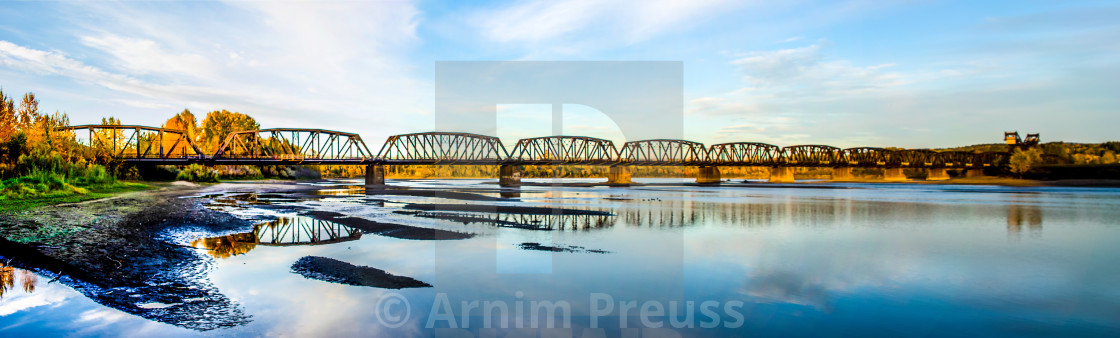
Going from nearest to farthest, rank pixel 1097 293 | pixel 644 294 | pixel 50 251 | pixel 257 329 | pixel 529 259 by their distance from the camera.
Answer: pixel 257 329
pixel 644 294
pixel 1097 293
pixel 50 251
pixel 529 259

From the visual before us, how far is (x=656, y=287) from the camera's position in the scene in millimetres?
A: 10844

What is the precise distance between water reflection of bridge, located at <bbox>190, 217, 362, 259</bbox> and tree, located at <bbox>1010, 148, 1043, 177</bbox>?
178297 millimetres

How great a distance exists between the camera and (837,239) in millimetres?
19875

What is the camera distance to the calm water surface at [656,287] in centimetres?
784

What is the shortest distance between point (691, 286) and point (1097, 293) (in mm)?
9166

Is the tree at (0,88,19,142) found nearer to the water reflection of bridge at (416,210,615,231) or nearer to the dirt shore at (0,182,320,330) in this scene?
the dirt shore at (0,182,320,330)

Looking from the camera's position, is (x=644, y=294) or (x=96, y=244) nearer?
(x=644, y=294)

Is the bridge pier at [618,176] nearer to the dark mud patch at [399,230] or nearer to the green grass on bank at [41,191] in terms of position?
the green grass on bank at [41,191]

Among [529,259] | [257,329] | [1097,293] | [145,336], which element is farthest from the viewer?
[529,259]

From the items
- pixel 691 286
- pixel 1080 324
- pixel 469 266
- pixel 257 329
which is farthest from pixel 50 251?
pixel 1080 324

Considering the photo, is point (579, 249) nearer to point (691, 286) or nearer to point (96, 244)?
point (691, 286)

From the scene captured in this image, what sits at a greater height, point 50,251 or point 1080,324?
point 50,251

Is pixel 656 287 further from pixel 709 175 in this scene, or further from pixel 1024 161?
pixel 1024 161

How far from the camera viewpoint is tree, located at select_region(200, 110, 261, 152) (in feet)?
396
